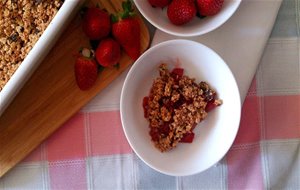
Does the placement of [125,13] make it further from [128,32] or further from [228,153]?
[228,153]

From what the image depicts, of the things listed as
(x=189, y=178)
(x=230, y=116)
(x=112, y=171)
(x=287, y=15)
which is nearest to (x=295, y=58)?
(x=287, y=15)

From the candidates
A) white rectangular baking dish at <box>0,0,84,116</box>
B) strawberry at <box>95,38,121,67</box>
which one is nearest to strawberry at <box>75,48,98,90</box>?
strawberry at <box>95,38,121,67</box>

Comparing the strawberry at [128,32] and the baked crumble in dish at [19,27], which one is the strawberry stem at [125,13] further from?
the baked crumble in dish at [19,27]

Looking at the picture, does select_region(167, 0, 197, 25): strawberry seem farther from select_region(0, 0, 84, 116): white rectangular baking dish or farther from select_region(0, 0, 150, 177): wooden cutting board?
select_region(0, 0, 84, 116): white rectangular baking dish

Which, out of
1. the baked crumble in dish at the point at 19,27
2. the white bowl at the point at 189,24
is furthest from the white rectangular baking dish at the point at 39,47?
the white bowl at the point at 189,24

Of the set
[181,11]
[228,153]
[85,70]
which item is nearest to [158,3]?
[181,11]

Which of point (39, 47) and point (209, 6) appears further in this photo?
point (209, 6)
